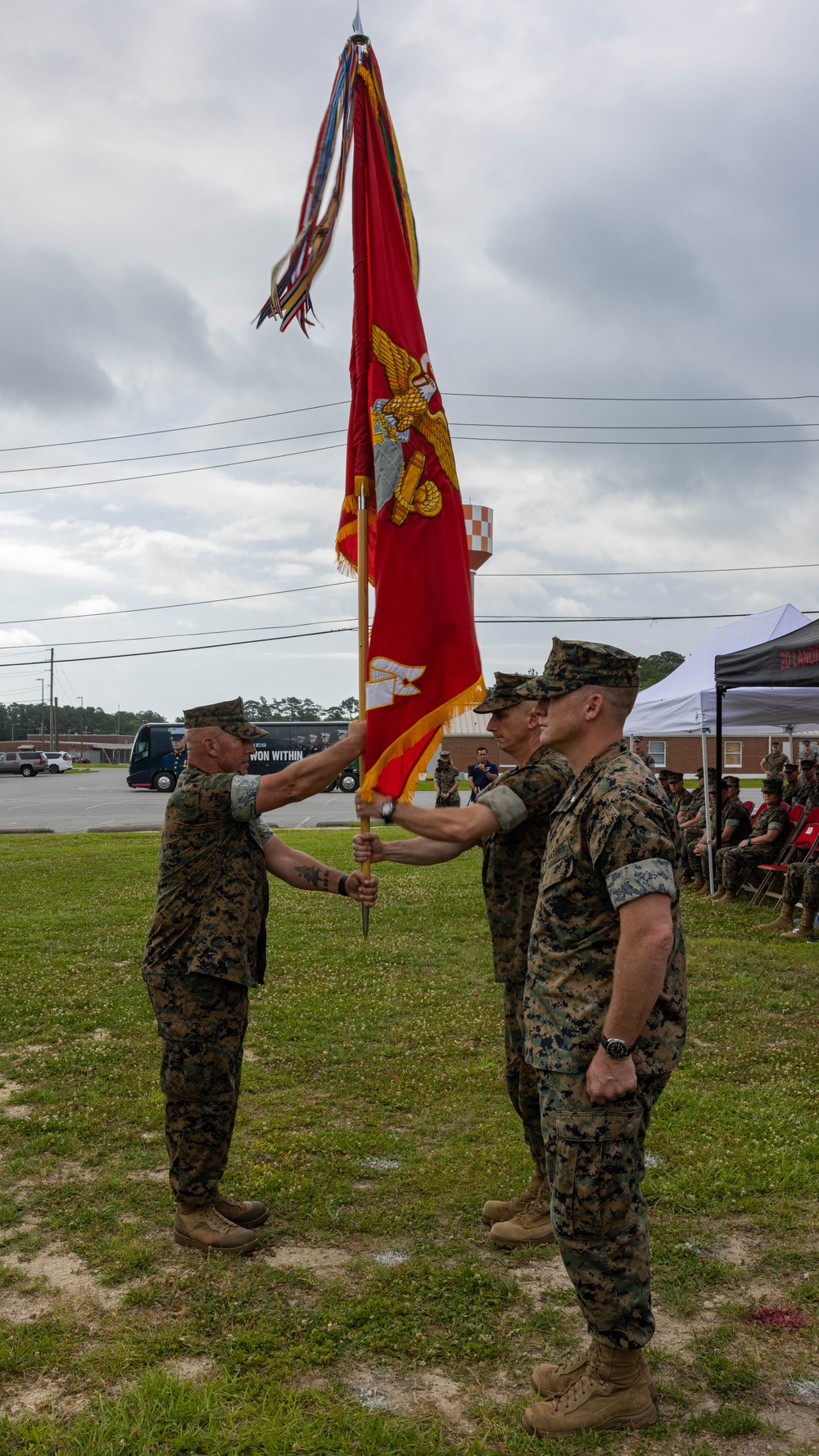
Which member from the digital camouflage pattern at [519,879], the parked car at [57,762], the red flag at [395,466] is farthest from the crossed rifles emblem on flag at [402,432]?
the parked car at [57,762]

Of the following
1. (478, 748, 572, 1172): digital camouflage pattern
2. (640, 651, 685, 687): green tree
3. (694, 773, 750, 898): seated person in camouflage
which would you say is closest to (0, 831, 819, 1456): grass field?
(478, 748, 572, 1172): digital camouflage pattern

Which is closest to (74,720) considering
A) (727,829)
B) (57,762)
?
(57,762)

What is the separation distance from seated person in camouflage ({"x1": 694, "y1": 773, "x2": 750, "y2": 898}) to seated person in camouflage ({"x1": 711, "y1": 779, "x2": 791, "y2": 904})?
38 centimetres

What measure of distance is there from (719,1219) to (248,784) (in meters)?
2.81

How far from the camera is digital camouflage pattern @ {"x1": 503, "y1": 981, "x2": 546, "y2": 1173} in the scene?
3.96m

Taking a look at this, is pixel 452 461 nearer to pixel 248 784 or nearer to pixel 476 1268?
pixel 248 784

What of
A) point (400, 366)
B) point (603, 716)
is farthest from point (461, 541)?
point (603, 716)

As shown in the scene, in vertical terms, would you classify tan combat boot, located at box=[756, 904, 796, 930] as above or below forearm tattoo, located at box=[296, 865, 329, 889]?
below

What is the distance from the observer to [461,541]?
4.88 metres

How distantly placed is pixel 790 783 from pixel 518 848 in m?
12.6

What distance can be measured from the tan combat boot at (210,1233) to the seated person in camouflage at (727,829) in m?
10.1

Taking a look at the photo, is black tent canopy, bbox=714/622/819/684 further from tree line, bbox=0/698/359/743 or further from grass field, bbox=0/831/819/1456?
tree line, bbox=0/698/359/743

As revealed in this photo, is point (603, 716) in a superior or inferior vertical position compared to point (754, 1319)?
superior

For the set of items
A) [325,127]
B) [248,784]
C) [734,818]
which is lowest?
[734,818]
